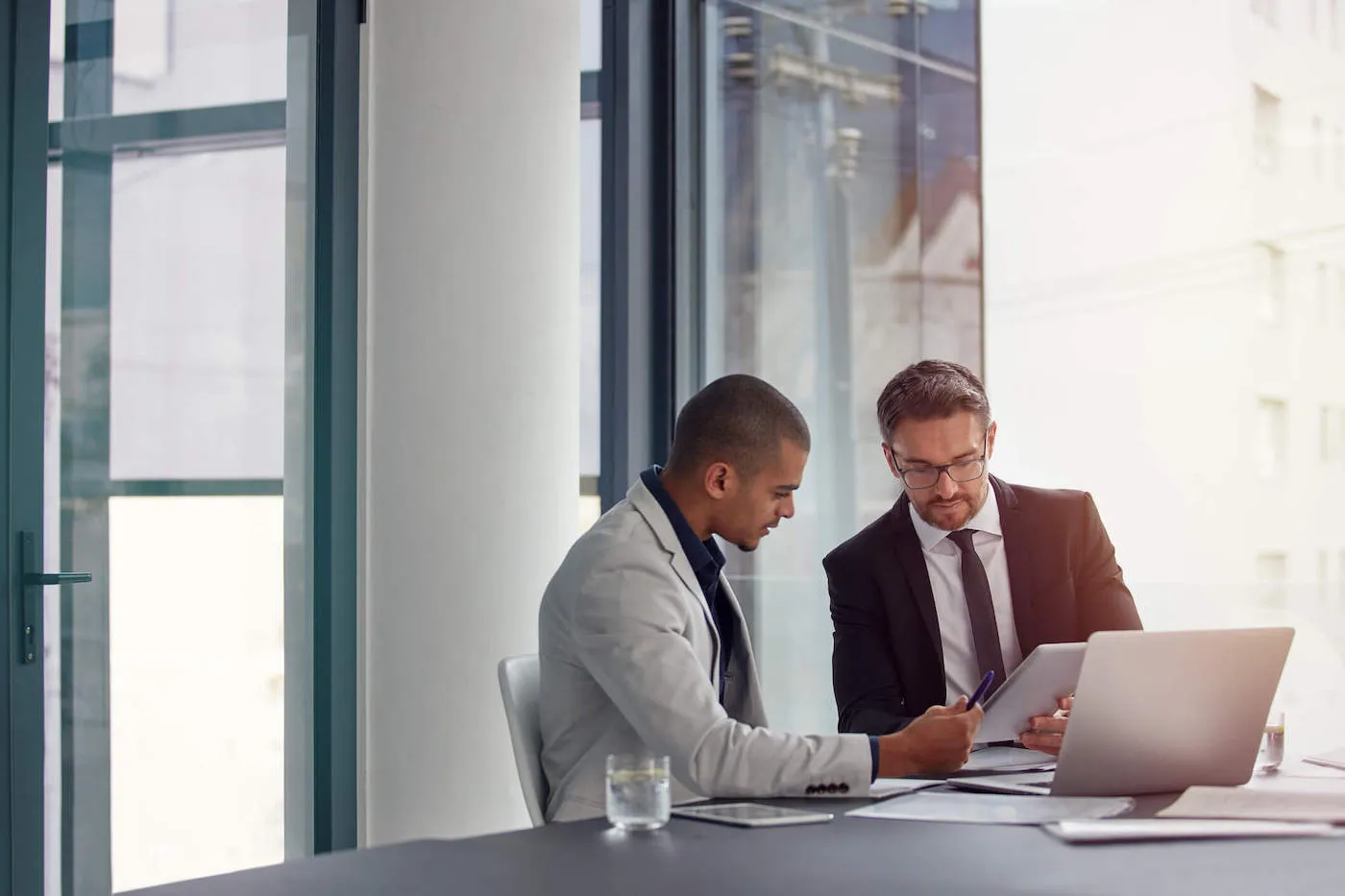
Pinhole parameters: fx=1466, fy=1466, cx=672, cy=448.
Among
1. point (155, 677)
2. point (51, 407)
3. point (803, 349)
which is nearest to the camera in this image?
point (51, 407)

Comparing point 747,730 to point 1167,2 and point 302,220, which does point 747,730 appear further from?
point 1167,2

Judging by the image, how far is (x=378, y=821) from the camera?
375 centimetres

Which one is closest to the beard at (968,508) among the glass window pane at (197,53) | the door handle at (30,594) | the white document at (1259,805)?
the white document at (1259,805)

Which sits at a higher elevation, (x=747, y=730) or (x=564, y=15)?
(x=564, y=15)

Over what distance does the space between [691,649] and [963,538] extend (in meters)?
0.94

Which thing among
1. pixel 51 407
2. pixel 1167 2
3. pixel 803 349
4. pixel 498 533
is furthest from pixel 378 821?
pixel 1167 2

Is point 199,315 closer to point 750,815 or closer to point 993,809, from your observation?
point 750,815

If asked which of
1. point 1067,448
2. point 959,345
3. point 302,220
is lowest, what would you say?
point 1067,448

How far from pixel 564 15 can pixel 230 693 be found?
1979mm

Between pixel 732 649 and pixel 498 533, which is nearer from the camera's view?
pixel 732 649

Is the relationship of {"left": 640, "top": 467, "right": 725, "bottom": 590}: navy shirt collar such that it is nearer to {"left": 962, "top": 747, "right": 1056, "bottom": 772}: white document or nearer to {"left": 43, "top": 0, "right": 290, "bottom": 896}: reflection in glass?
{"left": 962, "top": 747, "right": 1056, "bottom": 772}: white document

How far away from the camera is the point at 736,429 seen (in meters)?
2.47

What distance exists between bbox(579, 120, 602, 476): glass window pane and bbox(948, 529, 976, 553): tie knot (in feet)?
5.41

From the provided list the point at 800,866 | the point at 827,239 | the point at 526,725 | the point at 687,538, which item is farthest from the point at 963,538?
the point at 827,239
